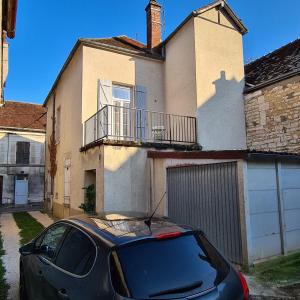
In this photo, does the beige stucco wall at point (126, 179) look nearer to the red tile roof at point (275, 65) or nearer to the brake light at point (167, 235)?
the red tile roof at point (275, 65)

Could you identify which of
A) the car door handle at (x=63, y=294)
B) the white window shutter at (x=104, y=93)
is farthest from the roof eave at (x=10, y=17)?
the car door handle at (x=63, y=294)

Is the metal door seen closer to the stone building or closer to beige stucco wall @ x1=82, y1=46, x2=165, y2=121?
beige stucco wall @ x1=82, y1=46, x2=165, y2=121

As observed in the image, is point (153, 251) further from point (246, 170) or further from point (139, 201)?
point (139, 201)

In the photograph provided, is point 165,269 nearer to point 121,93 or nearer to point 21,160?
point 121,93

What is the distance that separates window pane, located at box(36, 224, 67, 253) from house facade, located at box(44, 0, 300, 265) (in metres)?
3.86

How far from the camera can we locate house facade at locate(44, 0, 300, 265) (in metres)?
6.69

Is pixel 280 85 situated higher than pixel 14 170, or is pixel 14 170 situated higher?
pixel 280 85

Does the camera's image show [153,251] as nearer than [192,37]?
Yes

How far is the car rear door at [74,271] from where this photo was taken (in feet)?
8.64

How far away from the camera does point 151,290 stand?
240 cm

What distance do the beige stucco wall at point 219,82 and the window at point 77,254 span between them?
820 cm

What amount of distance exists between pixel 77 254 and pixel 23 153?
25169 millimetres

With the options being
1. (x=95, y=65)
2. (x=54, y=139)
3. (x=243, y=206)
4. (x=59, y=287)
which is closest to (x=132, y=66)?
(x=95, y=65)

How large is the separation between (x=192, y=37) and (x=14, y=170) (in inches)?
778
